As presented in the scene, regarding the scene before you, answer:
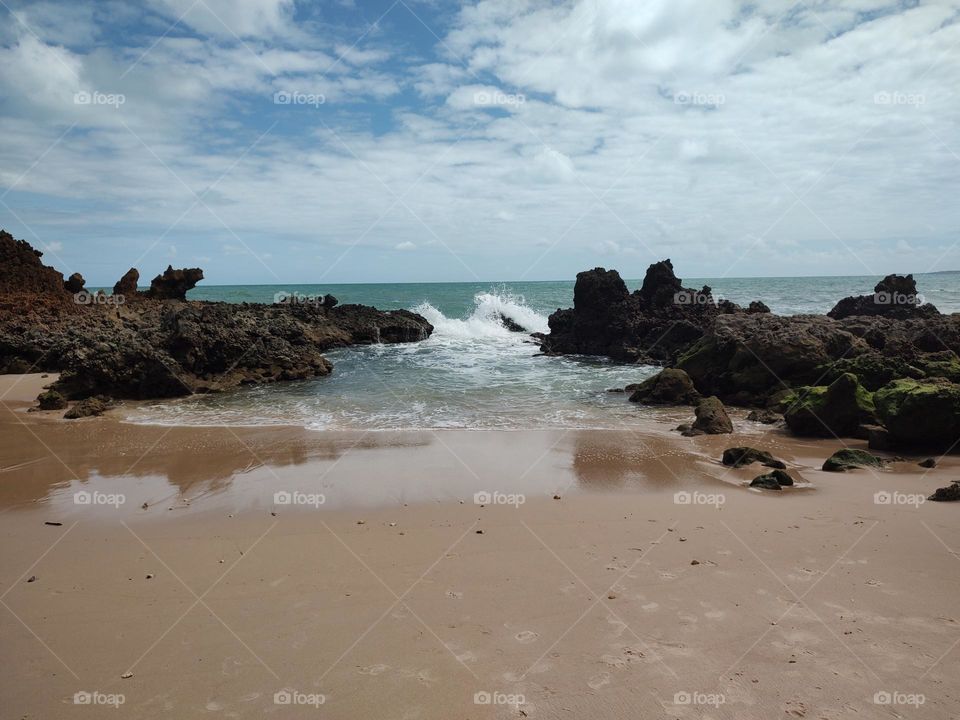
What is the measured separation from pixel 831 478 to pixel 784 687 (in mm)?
6145

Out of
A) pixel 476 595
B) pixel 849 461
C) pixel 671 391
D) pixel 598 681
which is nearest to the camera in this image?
pixel 598 681

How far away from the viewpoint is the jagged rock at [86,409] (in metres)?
13.4

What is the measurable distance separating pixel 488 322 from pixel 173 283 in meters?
19.3

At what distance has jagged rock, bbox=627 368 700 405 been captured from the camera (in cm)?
1578

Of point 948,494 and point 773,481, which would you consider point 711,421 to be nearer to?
point 773,481

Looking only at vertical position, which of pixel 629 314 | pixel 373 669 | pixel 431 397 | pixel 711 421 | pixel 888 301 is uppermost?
pixel 888 301

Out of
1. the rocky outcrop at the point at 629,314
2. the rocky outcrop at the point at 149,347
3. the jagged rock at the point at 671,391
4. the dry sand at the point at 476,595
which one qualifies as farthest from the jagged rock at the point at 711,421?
the rocky outcrop at the point at 149,347

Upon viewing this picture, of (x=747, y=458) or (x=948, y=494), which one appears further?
(x=747, y=458)

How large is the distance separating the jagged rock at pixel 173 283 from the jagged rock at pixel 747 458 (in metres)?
30.9

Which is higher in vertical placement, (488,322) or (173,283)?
(173,283)

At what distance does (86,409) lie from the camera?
13.7 m

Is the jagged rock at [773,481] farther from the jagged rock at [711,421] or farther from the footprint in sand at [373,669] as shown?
the footprint in sand at [373,669]

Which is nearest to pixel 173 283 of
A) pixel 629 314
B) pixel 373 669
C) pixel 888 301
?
pixel 629 314

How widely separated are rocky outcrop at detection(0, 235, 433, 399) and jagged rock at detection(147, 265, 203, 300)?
496 centimetres
